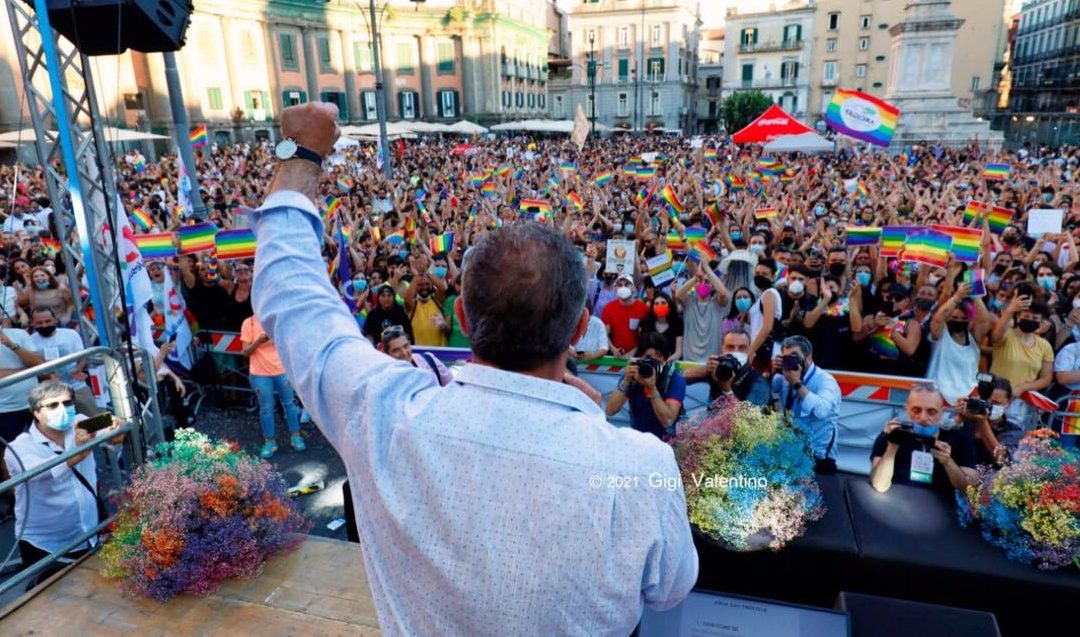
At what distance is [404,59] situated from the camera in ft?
181

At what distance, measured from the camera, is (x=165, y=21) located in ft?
15.0

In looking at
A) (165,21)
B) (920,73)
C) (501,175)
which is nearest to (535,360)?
(165,21)

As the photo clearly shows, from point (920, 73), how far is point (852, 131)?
19062 mm

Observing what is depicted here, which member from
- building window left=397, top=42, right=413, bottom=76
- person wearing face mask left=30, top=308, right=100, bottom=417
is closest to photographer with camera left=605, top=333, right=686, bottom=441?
person wearing face mask left=30, top=308, right=100, bottom=417

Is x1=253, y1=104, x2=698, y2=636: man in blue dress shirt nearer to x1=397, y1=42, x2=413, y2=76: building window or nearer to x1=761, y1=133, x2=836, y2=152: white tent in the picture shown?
x1=761, y1=133, x2=836, y2=152: white tent

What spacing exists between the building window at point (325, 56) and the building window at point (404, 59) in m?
6.02

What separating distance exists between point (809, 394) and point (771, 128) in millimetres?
14985

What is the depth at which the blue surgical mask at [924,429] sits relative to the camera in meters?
3.91

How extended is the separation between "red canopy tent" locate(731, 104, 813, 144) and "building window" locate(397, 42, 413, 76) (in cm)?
4299

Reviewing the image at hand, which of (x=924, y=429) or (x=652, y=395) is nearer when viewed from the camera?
(x=924, y=429)

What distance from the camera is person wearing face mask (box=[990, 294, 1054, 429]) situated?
5.84 metres

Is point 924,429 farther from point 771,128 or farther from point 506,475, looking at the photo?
point 771,128

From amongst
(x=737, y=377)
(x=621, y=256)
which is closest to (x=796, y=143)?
(x=621, y=256)

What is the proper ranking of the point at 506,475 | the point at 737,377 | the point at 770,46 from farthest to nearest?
1. the point at 770,46
2. the point at 737,377
3. the point at 506,475
